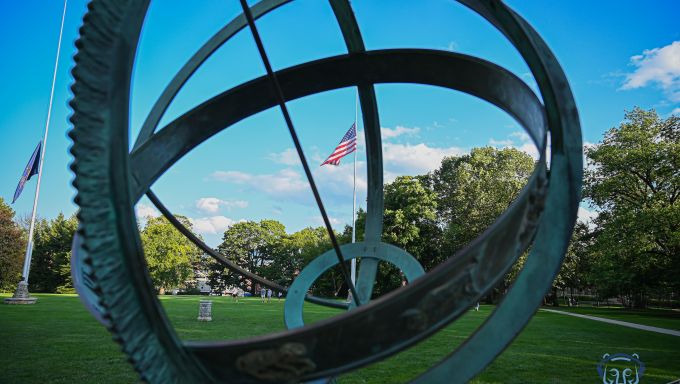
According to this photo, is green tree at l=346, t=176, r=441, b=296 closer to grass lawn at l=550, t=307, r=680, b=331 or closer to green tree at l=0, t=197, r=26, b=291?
grass lawn at l=550, t=307, r=680, b=331

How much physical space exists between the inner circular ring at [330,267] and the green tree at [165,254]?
146 feet

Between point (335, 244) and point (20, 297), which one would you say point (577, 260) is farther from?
point (335, 244)

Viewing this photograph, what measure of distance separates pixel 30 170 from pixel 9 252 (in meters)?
26.6

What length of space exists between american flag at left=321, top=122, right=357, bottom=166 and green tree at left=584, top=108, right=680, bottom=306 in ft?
48.4

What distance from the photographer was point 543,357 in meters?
9.16

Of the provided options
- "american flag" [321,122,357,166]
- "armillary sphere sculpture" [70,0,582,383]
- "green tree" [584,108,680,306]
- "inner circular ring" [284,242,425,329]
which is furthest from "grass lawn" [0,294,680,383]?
"green tree" [584,108,680,306]

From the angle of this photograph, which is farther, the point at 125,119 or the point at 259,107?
the point at 259,107

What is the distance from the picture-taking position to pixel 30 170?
1859 centimetres

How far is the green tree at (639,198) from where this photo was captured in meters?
22.3

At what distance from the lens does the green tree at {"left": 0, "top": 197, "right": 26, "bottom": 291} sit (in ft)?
128

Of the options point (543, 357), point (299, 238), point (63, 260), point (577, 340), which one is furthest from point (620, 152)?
point (63, 260)

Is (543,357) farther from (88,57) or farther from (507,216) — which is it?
(88,57)

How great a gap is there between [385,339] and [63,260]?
50255 millimetres

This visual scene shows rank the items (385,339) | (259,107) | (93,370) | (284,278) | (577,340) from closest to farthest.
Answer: (385,339)
(259,107)
(93,370)
(577,340)
(284,278)
